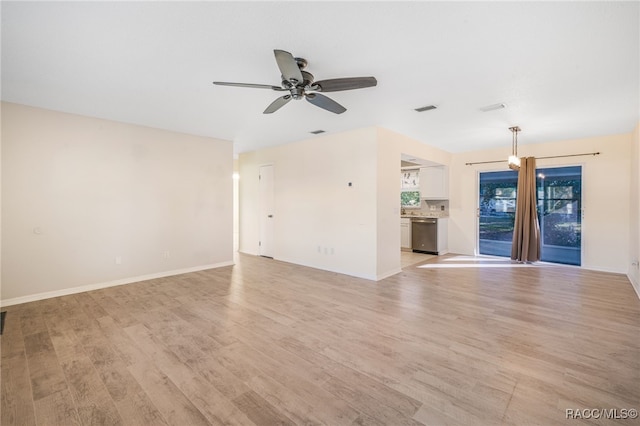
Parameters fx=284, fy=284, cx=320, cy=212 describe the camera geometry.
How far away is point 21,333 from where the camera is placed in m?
2.89

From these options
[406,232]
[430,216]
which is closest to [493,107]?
[430,216]

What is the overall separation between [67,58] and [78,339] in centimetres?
267

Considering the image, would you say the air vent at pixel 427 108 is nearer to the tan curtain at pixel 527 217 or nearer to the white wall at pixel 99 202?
the tan curtain at pixel 527 217

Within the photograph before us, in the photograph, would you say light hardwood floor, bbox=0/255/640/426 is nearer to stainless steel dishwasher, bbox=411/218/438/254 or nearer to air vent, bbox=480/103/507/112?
air vent, bbox=480/103/507/112

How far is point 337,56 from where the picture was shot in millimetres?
2535

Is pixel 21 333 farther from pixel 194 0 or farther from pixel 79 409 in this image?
pixel 194 0

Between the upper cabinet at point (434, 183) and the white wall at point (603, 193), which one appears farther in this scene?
the upper cabinet at point (434, 183)

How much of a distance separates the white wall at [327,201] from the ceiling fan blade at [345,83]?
2259mm

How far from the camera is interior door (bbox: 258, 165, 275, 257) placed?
22.2 feet

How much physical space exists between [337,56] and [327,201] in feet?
10.6

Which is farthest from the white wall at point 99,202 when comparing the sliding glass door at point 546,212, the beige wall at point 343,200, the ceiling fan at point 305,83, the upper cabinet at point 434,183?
the sliding glass door at point 546,212

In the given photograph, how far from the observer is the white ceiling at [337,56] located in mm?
1987

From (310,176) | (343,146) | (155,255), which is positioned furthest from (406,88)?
(155,255)

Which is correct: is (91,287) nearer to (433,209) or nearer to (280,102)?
A: (280,102)
